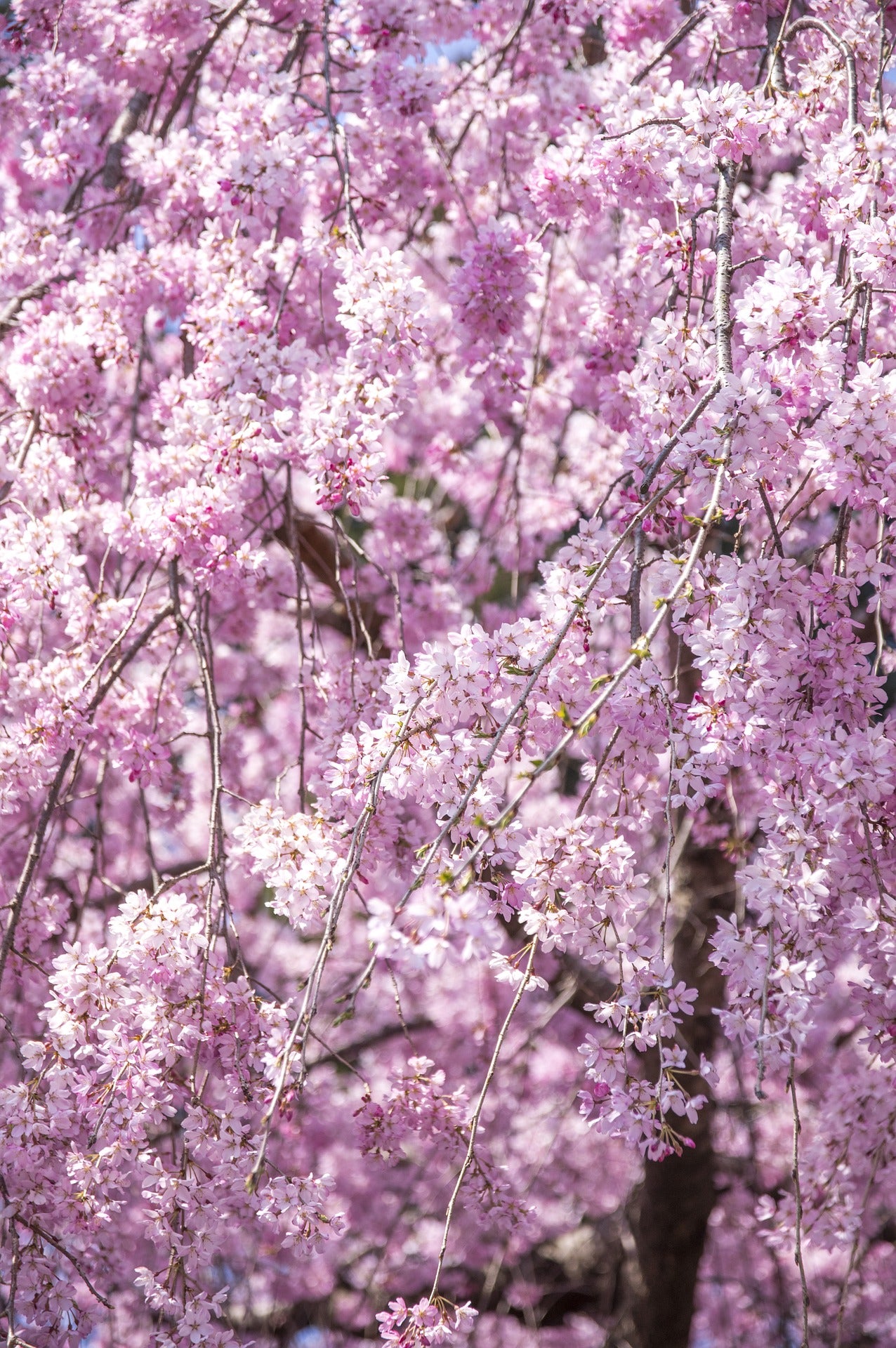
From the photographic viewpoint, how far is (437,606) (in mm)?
3447

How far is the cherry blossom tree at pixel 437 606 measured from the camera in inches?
61.0

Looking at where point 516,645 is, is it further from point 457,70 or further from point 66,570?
point 457,70

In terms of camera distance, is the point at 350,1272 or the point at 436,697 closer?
the point at 436,697

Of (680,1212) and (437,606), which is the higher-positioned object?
(437,606)

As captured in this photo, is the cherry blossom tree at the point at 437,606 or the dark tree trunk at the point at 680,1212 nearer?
the cherry blossom tree at the point at 437,606

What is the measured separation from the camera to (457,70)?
3.48m

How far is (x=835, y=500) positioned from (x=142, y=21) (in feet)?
7.27

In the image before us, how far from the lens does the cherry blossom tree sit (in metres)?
1.55

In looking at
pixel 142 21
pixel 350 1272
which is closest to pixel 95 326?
pixel 142 21

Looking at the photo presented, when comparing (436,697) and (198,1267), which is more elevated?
(436,697)

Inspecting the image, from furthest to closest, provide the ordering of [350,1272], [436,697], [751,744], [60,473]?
[350,1272]
[60,473]
[436,697]
[751,744]

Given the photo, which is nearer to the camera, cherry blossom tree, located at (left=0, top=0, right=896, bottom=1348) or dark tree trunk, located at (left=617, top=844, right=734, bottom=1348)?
cherry blossom tree, located at (left=0, top=0, right=896, bottom=1348)

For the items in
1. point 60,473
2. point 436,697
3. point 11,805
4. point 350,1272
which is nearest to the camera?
point 436,697

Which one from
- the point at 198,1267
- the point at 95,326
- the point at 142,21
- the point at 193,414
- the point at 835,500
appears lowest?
the point at 198,1267
